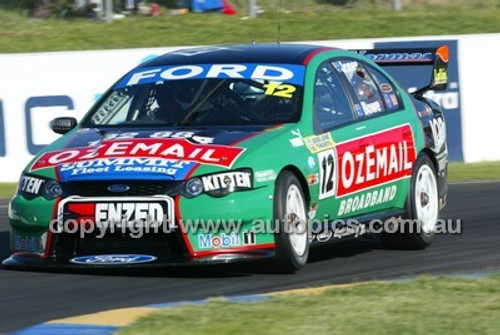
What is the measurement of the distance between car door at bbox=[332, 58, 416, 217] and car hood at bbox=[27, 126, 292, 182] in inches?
27.6

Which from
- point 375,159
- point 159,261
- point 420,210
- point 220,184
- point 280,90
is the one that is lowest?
point 420,210

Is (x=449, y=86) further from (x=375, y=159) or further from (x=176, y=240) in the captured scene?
(x=176, y=240)

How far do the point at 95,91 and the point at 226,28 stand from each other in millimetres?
5766

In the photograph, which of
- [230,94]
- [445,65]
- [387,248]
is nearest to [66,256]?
[230,94]

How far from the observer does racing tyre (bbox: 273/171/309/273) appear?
7605 millimetres

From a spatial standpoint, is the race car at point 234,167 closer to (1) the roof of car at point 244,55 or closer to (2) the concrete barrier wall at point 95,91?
(1) the roof of car at point 244,55

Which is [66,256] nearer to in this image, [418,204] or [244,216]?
[244,216]

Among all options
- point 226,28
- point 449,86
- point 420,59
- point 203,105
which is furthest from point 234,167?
point 226,28

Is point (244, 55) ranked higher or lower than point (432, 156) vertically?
higher

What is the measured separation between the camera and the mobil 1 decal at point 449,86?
51.4 ft

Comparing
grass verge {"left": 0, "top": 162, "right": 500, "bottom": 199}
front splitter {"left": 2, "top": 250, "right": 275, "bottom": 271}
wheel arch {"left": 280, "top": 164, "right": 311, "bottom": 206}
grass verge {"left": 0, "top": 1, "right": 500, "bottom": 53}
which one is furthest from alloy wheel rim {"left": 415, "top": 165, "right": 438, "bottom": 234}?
grass verge {"left": 0, "top": 1, "right": 500, "bottom": 53}

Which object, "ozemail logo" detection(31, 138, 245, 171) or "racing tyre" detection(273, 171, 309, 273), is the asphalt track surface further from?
"ozemail logo" detection(31, 138, 245, 171)

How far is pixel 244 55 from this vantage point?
8.88 meters

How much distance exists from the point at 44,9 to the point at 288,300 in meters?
14.7
